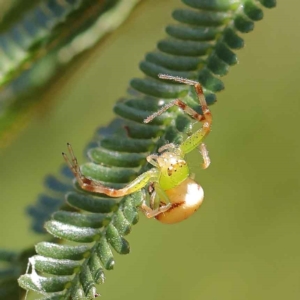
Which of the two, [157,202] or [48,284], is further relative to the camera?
[157,202]

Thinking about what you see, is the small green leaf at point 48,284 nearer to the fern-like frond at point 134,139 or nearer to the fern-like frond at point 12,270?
the fern-like frond at point 134,139

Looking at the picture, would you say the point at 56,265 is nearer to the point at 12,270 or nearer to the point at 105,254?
the point at 105,254

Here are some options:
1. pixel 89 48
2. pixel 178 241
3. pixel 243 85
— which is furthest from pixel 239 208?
pixel 89 48

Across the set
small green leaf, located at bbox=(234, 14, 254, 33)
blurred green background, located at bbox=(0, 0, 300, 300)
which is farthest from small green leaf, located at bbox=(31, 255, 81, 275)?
blurred green background, located at bbox=(0, 0, 300, 300)

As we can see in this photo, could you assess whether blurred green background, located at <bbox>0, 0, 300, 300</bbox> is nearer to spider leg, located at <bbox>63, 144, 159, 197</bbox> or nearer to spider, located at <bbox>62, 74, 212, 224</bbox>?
spider, located at <bbox>62, 74, 212, 224</bbox>

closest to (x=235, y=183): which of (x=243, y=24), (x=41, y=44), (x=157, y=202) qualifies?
(x=157, y=202)

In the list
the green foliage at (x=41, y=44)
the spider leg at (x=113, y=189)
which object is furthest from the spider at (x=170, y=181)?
the green foliage at (x=41, y=44)
